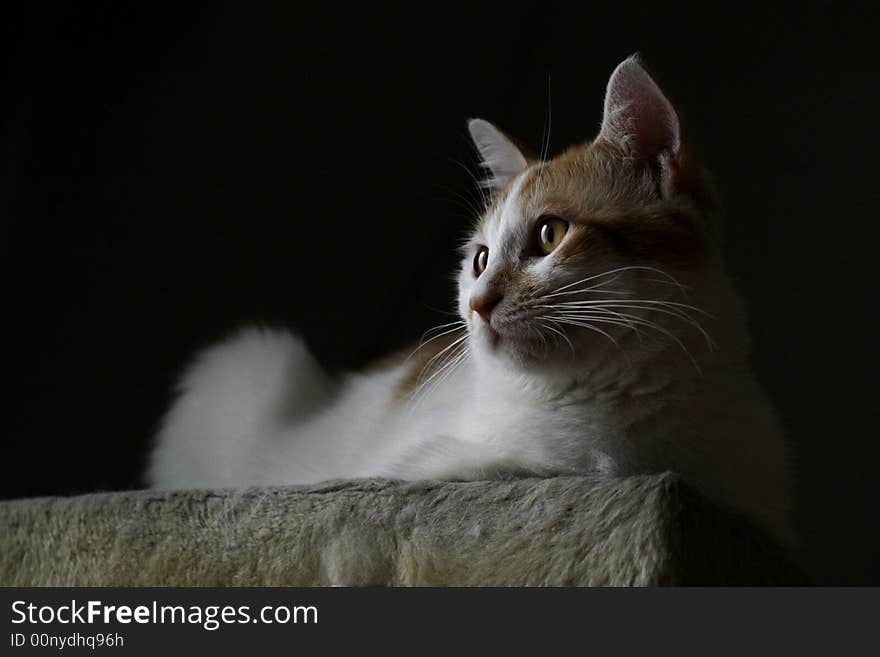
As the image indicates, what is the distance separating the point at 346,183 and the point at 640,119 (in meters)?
1.45

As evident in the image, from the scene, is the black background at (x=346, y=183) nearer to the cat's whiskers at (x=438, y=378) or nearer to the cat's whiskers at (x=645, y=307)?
the cat's whiskers at (x=438, y=378)

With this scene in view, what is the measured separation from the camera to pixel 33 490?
2625 millimetres

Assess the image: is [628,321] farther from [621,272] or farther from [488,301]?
[488,301]

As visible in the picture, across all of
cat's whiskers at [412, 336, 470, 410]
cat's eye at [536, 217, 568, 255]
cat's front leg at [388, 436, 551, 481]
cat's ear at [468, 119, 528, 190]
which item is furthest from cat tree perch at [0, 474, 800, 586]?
cat's ear at [468, 119, 528, 190]

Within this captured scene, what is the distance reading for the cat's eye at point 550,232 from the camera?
1385 mm

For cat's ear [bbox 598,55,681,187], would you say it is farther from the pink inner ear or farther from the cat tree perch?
the cat tree perch

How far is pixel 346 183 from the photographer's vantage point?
279 cm

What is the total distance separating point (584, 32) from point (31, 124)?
4.82ft

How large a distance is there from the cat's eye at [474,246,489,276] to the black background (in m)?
1.12

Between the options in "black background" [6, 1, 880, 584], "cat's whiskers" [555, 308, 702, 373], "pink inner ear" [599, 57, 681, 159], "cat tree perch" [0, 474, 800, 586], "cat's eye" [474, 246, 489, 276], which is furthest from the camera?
"black background" [6, 1, 880, 584]

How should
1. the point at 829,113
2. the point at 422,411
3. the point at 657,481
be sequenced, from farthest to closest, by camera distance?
the point at 829,113 → the point at 422,411 → the point at 657,481

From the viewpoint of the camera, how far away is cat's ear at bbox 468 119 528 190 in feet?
5.70
